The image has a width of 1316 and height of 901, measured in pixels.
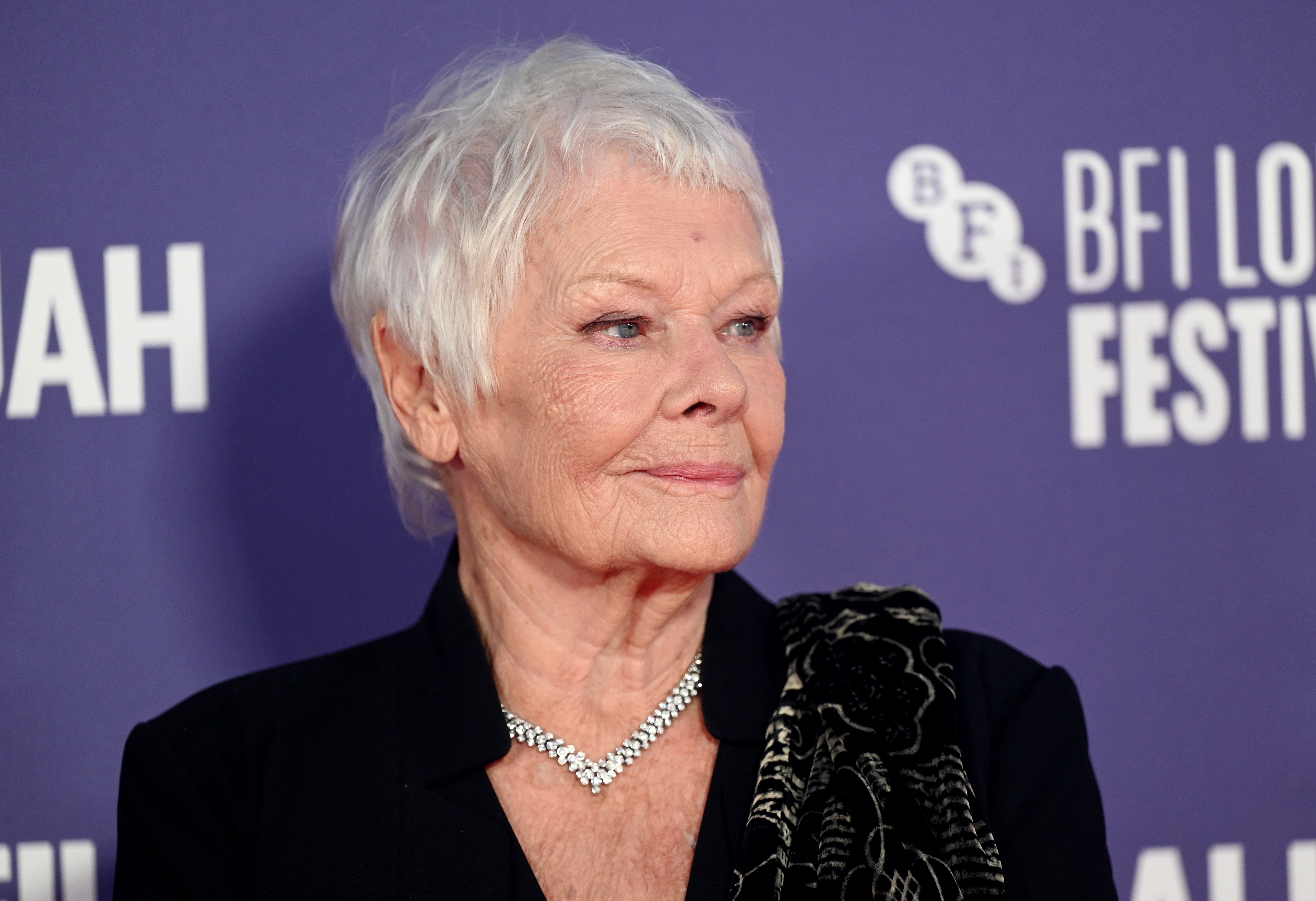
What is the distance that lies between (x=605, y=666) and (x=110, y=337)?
1.01 meters

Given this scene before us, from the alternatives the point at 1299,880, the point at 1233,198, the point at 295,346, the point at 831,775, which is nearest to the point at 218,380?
the point at 295,346

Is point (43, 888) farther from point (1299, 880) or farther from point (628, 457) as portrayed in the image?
point (1299, 880)

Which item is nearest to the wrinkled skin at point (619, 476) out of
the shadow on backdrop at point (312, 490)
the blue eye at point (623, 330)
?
the blue eye at point (623, 330)

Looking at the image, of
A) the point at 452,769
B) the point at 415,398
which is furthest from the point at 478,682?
the point at 415,398

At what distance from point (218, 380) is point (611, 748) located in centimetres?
95

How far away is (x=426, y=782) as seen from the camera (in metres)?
1.26

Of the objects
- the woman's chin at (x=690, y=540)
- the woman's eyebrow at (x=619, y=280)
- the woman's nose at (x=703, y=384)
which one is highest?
the woman's eyebrow at (x=619, y=280)

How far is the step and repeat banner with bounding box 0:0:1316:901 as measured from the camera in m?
1.85

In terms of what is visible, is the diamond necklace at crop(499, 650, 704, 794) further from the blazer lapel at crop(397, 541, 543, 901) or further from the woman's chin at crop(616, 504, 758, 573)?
the woman's chin at crop(616, 504, 758, 573)

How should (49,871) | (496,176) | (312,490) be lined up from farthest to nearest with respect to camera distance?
(312,490) → (49,871) → (496,176)

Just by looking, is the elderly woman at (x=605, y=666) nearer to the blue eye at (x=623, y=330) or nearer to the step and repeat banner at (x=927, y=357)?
the blue eye at (x=623, y=330)

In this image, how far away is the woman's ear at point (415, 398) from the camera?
1.37 meters

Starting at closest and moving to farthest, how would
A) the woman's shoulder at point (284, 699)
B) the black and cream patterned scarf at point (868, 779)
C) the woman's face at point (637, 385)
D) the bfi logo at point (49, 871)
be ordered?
the black and cream patterned scarf at point (868, 779) → the woman's face at point (637, 385) → the woman's shoulder at point (284, 699) → the bfi logo at point (49, 871)

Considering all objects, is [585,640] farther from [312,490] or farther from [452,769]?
[312,490]
